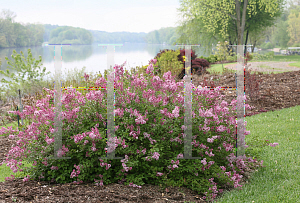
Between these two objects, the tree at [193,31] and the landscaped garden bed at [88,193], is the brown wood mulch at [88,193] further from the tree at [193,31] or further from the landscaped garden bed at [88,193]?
the tree at [193,31]

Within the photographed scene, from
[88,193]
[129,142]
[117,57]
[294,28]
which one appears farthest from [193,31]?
[294,28]

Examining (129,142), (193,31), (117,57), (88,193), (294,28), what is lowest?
(88,193)

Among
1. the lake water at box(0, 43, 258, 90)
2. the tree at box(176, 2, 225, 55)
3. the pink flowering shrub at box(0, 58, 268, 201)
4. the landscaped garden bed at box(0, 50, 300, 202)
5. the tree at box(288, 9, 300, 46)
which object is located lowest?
the landscaped garden bed at box(0, 50, 300, 202)

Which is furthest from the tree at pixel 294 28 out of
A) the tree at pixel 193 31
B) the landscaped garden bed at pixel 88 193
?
the landscaped garden bed at pixel 88 193

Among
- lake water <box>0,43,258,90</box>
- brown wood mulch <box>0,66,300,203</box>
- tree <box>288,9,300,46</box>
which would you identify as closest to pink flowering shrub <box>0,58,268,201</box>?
brown wood mulch <box>0,66,300,203</box>

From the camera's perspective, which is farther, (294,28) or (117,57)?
(294,28)

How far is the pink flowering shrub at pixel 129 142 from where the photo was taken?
8.93 ft

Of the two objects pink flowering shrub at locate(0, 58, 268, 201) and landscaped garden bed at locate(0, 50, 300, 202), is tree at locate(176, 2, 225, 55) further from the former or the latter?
landscaped garden bed at locate(0, 50, 300, 202)

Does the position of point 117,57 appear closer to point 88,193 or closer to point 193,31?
point 88,193

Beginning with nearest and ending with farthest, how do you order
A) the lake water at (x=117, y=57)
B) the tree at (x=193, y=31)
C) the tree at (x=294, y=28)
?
the lake water at (x=117, y=57), the tree at (x=193, y=31), the tree at (x=294, y=28)

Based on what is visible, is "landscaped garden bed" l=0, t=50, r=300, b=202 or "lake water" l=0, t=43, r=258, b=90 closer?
"landscaped garden bed" l=0, t=50, r=300, b=202

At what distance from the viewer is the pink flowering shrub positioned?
8.93 feet

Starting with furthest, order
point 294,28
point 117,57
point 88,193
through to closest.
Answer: point 294,28, point 117,57, point 88,193

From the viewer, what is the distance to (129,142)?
9.29 feet
